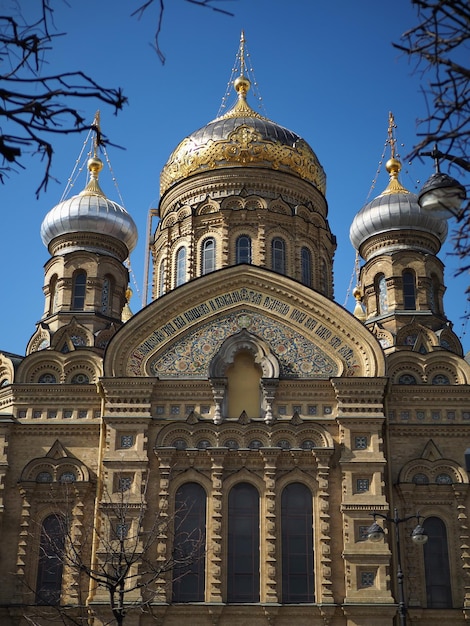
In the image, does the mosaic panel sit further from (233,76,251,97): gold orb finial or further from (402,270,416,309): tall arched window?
(233,76,251,97): gold orb finial

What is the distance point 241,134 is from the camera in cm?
2395

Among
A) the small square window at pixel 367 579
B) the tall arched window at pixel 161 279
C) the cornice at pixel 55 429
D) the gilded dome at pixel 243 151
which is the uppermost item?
the gilded dome at pixel 243 151

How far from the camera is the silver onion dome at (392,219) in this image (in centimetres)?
2255

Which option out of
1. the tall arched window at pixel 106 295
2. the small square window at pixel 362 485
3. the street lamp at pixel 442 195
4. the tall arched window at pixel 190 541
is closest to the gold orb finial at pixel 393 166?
the tall arched window at pixel 106 295

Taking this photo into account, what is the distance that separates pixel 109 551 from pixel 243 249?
28.9ft

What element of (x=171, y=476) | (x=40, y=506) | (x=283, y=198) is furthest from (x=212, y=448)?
(x=283, y=198)

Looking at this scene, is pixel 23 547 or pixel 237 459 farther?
pixel 237 459

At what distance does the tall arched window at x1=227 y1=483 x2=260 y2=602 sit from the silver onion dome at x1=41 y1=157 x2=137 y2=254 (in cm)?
742

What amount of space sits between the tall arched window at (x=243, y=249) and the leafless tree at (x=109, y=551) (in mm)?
6980

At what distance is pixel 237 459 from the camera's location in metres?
18.2

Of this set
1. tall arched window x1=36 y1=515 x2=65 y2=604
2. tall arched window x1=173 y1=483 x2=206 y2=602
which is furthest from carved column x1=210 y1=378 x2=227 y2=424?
tall arched window x1=36 y1=515 x2=65 y2=604

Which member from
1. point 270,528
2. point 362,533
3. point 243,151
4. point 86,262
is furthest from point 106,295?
point 362,533

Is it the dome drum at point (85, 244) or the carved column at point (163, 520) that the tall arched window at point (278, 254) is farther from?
the carved column at point (163, 520)

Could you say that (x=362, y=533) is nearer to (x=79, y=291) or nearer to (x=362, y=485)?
(x=362, y=485)
